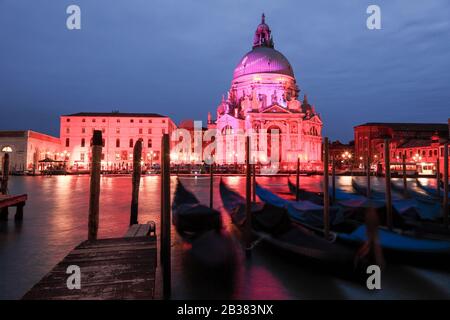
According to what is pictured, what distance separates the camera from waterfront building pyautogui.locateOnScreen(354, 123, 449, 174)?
47.4 metres

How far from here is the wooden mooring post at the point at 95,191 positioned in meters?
5.85

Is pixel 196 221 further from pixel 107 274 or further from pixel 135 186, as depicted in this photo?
pixel 107 274

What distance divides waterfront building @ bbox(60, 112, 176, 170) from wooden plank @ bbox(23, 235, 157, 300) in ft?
169

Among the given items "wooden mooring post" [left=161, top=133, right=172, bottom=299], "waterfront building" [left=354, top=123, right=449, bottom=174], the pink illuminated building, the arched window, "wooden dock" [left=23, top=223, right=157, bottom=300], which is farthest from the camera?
the arched window

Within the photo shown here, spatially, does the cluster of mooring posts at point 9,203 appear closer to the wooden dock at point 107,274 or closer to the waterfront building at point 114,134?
the wooden dock at point 107,274

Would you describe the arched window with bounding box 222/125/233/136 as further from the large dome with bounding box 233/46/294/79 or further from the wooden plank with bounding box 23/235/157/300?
the wooden plank with bounding box 23/235/157/300

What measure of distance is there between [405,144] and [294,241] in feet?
189

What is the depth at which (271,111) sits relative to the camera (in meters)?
50.8

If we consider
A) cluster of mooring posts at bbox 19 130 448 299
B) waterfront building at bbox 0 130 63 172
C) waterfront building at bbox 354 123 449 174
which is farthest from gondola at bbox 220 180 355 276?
waterfront building at bbox 0 130 63 172

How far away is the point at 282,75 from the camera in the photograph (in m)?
55.2

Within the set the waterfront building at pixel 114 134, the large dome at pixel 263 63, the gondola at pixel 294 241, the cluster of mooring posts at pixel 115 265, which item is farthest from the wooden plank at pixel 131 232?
the large dome at pixel 263 63

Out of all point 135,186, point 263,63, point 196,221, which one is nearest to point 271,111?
point 263,63
